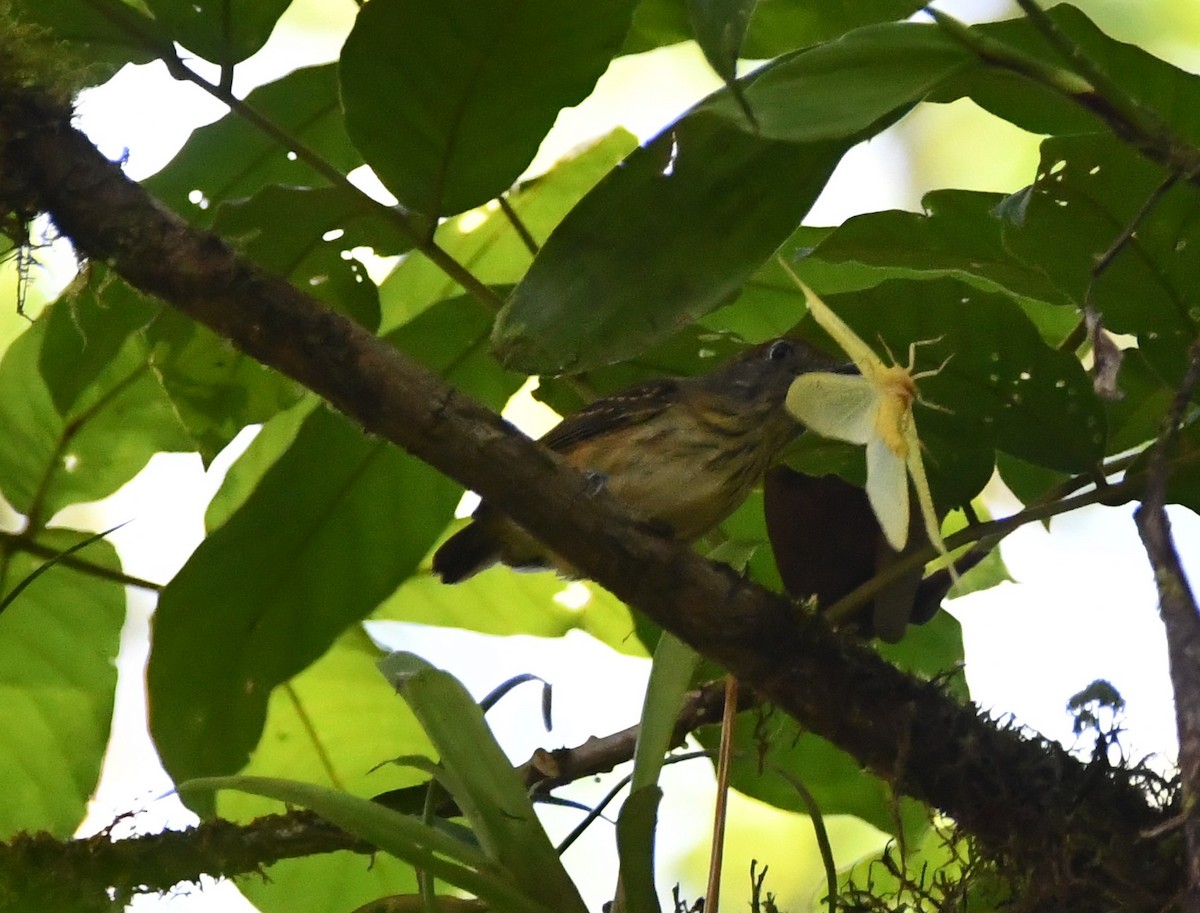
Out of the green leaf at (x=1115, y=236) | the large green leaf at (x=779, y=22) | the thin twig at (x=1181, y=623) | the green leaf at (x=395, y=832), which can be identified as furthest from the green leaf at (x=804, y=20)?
the green leaf at (x=395, y=832)

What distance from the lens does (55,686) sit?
1.66 metres

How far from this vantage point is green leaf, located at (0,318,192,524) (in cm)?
167

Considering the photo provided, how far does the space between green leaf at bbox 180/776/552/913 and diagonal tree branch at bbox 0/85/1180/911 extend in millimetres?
243

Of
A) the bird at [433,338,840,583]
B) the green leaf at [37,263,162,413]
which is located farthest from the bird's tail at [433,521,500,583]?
the green leaf at [37,263,162,413]

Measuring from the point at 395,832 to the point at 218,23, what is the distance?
0.80m

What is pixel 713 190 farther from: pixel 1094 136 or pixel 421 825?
pixel 421 825

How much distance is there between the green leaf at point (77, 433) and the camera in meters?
1.67

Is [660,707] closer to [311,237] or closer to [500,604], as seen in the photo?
[311,237]

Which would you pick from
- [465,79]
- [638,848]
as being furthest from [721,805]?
[465,79]

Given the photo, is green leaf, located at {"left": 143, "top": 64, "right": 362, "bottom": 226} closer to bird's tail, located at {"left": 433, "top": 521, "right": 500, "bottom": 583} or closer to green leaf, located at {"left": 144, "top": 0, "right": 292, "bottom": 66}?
green leaf, located at {"left": 144, "top": 0, "right": 292, "bottom": 66}

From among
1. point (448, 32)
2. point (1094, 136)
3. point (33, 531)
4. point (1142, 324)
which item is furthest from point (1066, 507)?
point (33, 531)

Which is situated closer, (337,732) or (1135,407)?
(1135,407)

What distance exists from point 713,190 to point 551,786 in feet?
2.02

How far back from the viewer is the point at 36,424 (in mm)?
1679
